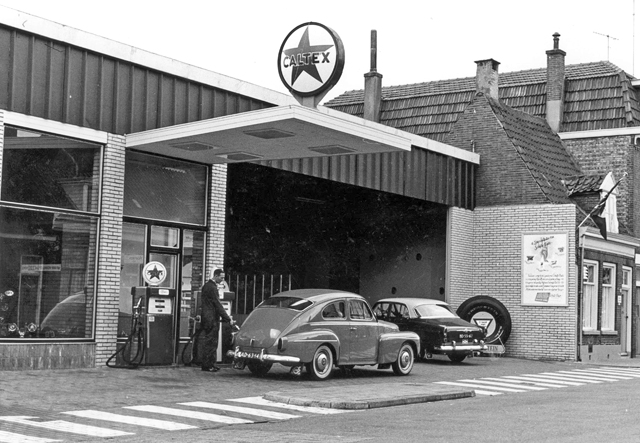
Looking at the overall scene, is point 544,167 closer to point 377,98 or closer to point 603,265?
point 603,265

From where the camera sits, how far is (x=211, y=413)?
39.5 feet

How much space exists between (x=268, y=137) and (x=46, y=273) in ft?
15.2

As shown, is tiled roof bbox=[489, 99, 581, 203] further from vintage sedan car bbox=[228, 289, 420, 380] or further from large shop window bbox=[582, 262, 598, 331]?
vintage sedan car bbox=[228, 289, 420, 380]

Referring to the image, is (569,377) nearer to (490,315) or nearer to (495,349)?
(495,349)

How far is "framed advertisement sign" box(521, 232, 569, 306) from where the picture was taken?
2780cm

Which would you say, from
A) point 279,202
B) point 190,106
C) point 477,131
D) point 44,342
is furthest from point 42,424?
point 477,131

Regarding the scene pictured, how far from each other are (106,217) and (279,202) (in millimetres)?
12104

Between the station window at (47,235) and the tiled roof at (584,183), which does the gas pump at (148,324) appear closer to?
the station window at (47,235)

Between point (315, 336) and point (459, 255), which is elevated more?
point (459, 255)

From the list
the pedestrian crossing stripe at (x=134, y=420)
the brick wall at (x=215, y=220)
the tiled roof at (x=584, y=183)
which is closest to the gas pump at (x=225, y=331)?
the brick wall at (x=215, y=220)

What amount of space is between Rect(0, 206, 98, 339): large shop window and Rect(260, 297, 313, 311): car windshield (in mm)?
3288

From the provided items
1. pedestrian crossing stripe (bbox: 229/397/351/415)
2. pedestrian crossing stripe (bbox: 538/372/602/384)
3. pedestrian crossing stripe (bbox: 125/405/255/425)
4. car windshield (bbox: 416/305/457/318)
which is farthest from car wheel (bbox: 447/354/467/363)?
pedestrian crossing stripe (bbox: 125/405/255/425)

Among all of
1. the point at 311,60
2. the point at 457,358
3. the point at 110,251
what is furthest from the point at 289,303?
the point at 457,358

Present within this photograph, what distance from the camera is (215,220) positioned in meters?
20.2
